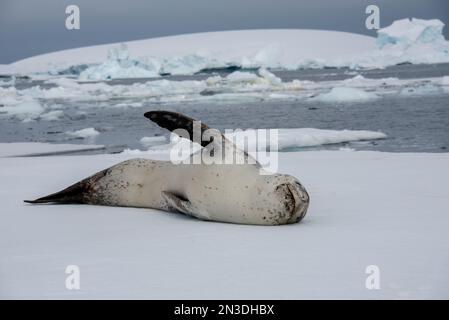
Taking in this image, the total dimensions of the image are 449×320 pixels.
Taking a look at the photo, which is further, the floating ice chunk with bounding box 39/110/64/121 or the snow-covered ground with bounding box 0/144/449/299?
the floating ice chunk with bounding box 39/110/64/121

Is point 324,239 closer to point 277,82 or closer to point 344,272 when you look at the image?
point 344,272

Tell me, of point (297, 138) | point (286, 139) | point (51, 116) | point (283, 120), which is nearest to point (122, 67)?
point (51, 116)

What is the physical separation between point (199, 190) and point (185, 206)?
0.32 ft

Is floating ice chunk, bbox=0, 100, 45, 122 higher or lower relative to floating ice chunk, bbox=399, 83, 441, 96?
lower

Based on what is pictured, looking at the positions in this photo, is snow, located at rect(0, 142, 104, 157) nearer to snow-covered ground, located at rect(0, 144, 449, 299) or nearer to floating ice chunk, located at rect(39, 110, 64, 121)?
snow-covered ground, located at rect(0, 144, 449, 299)

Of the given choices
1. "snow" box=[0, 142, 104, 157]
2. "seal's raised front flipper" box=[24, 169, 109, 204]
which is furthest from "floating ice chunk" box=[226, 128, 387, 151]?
"seal's raised front flipper" box=[24, 169, 109, 204]

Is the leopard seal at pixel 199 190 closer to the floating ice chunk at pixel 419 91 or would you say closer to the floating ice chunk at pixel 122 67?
the floating ice chunk at pixel 419 91

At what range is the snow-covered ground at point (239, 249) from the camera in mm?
1835

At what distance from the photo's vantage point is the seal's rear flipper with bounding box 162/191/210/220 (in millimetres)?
2889

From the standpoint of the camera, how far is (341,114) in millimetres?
17156

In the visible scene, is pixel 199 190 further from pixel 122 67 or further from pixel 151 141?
pixel 122 67

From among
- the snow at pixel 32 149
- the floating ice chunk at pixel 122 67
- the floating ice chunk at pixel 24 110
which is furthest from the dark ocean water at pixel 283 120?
the floating ice chunk at pixel 122 67

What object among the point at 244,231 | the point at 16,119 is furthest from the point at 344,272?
the point at 16,119

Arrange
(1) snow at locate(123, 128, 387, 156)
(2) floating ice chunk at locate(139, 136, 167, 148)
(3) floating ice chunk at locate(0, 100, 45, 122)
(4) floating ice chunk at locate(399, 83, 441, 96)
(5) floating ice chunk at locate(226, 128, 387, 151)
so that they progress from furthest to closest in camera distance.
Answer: (4) floating ice chunk at locate(399, 83, 441, 96) → (3) floating ice chunk at locate(0, 100, 45, 122) → (2) floating ice chunk at locate(139, 136, 167, 148) → (5) floating ice chunk at locate(226, 128, 387, 151) → (1) snow at locate(123, 128, 387, 156)
